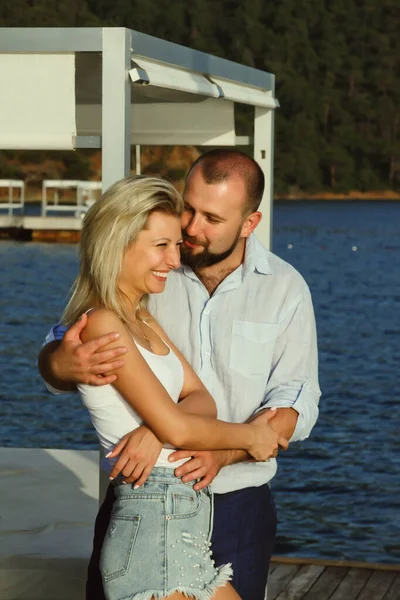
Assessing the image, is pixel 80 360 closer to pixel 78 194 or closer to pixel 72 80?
pixel 72 80

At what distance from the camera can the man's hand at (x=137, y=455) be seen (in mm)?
2500

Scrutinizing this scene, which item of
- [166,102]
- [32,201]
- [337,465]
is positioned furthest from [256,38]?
[166,102]

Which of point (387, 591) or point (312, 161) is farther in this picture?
point (312, 161)

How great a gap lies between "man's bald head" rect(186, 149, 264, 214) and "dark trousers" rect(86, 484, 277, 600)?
662 mm

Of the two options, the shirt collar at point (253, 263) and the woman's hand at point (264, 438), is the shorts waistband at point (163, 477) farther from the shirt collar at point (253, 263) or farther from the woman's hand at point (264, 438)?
the shirt collar at point (253, 263)

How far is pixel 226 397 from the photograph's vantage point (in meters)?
2.92

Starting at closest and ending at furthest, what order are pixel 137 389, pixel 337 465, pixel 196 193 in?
pixel 137 389
pixel 196 193
pixel 337 465

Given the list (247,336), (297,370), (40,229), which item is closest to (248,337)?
(247,336)

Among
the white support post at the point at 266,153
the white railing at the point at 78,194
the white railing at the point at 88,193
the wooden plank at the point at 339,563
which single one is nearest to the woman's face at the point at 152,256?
the white support post at the point at 266,153

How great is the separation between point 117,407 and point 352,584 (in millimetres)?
2596

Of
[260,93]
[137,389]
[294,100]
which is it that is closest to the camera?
[137,389]

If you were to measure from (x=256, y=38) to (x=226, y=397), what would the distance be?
8089 centimetres

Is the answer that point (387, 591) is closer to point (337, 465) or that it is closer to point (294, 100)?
point (337, 465)

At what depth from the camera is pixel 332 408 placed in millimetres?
15023
